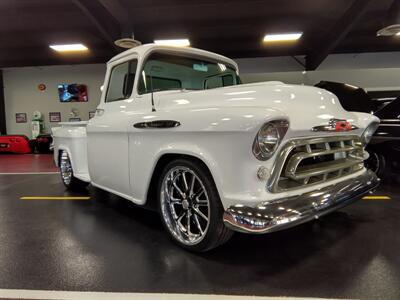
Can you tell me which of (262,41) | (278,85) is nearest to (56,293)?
(278,85)

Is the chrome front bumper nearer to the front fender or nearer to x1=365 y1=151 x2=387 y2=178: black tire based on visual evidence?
the front fender

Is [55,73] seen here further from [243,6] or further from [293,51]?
[293,51]

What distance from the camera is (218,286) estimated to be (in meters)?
1.92

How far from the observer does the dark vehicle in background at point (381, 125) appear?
4.39 metres

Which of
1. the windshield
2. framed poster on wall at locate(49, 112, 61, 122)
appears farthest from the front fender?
framed poster on wall at locate(49, 112, 61, 122)

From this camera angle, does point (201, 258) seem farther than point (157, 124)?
No

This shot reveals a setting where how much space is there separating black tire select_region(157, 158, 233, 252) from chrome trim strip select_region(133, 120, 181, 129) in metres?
0.29

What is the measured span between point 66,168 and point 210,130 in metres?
3.67

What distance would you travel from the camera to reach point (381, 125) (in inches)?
175

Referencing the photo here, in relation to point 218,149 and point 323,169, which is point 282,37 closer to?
point 323,169

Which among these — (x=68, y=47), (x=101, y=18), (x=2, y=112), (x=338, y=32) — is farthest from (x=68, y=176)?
(x=2, y=112)

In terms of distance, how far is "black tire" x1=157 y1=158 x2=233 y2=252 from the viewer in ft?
6.88

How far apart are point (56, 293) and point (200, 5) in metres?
8.06

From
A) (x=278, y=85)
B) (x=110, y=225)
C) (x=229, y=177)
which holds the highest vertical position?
(x=278, y=85)
